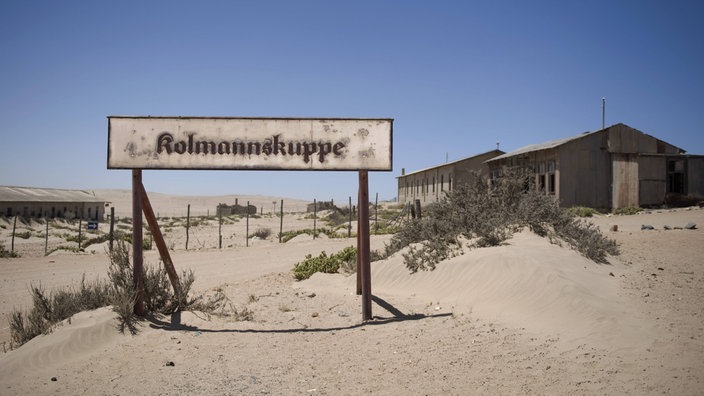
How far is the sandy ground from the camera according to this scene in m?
4.14

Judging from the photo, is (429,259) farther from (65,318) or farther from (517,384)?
(65,318)

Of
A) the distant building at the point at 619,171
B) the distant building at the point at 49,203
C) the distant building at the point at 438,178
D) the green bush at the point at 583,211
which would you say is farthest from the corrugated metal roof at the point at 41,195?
the green bush at the point at 583,211

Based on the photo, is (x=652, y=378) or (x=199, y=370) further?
(x=199, y=370)

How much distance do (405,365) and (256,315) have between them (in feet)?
10.9

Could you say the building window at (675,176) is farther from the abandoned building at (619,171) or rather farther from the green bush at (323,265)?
the green bush at (323,265)

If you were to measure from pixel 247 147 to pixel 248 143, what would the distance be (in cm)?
6

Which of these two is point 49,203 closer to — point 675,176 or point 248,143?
point 248,143

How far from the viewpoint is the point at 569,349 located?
4566 mm

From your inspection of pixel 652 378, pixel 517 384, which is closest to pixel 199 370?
pixel 517 384

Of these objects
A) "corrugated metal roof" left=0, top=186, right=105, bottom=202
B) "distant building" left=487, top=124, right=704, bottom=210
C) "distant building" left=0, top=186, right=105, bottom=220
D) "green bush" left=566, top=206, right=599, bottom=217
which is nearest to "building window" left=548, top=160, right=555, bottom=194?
"distant building" left=487, top=124, right=704, bottom=210

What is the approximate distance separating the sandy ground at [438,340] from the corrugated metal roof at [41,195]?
3513cm

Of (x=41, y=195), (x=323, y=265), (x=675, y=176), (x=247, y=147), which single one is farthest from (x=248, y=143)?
(x=41, y=195)

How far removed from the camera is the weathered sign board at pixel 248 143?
646 centimetres

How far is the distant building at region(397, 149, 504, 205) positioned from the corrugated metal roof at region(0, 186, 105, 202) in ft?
104
